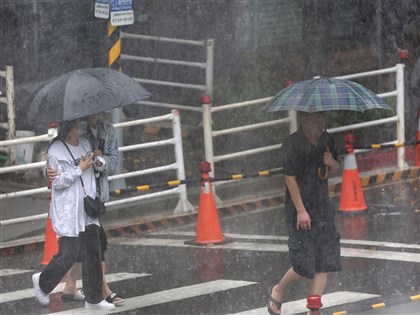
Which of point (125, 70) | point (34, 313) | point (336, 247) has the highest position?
point (125, 70)

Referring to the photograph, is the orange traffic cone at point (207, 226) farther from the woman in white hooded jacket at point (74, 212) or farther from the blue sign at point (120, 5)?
the woman in white hooded jacket at point (74, 212)

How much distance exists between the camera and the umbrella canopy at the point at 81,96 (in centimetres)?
942

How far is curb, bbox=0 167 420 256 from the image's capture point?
13.5 metres

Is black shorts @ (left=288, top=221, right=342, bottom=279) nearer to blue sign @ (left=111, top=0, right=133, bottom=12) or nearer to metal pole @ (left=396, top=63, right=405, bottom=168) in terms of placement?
blue sign @ (left=111, top=0, right=133, bottom=12)

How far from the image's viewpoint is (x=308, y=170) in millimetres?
8891

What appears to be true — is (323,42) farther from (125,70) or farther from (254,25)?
(125,70)

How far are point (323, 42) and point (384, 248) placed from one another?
800cm

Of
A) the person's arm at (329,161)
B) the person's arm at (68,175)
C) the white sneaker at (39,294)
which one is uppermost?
the person's arm at (329,161)

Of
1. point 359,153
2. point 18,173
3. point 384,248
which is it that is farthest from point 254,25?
point 384,248

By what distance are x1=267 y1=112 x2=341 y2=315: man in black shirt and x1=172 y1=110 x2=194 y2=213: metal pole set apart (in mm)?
5894

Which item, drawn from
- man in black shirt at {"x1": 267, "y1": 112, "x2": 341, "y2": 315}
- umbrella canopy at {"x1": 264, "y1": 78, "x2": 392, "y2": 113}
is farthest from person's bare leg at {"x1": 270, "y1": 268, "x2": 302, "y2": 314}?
umbrella canopy at {"x1": 264, "y1": 78, "x2": 392, "y2": 113}

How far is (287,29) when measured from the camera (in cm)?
1973

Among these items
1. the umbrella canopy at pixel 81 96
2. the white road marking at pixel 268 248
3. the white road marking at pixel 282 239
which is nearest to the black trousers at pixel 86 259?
the umbrella canopy at pixel 81 96

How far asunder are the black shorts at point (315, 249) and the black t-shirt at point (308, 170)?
3.6 inches
